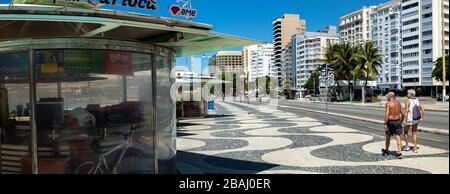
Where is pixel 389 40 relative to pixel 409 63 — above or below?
above

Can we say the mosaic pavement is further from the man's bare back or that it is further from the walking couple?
the man's bare back

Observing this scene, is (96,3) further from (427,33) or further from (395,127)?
(427,33)

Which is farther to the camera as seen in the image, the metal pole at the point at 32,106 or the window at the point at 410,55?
the window at the point at 410,55

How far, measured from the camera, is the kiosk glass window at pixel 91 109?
6035mm

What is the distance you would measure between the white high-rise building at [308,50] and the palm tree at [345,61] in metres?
97.3

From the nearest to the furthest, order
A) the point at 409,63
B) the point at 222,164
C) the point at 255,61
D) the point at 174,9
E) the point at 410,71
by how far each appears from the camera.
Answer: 1. the point at 222,164
2. the point at 174,9
3. the point at 410,71
4. the point at 409,63
5. the point at 255,61

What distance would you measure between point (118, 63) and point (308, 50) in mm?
176580

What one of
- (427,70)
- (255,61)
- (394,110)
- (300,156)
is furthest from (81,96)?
(255,61)

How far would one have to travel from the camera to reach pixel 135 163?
6.72m

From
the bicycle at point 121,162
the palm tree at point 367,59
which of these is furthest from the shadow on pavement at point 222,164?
the palm tree at point 367,59

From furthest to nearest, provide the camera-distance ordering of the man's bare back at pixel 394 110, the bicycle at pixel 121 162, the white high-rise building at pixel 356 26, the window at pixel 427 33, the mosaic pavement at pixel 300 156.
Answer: the white high-rise building at pixel 356 26 < the window at pixel 427 33 < the man's bare back at pixel 394 110 < the mosaic pavement at pixel 300 156 < the bicycle at pixel 121 162

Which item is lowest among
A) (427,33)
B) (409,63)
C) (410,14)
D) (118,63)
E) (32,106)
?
(32,106)

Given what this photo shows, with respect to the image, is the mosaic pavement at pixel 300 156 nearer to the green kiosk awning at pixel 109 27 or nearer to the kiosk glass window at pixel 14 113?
the green kiosk awning at pixel 109 27
